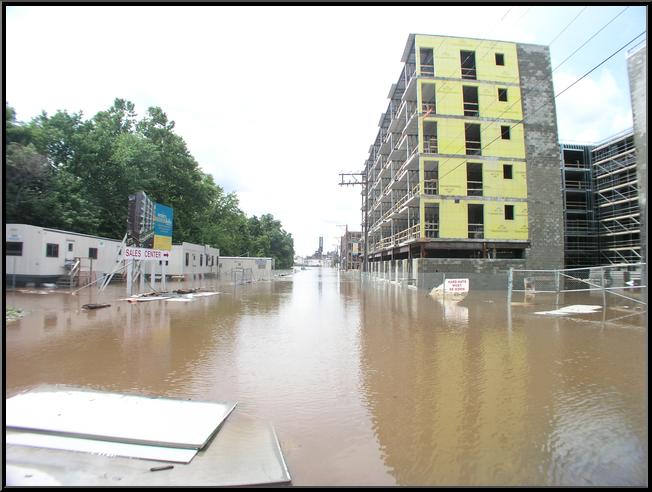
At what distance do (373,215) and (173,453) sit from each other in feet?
201

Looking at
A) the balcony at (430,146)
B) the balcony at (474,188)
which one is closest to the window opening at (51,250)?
the balcony at (430,146)

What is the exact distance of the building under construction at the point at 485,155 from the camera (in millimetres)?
31250

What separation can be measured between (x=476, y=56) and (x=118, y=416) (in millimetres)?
37162

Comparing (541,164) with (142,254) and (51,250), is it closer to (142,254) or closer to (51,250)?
(142,254)

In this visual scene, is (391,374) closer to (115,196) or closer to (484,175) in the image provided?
(484,175)

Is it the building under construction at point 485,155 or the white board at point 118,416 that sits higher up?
the building under construction at point 485,155

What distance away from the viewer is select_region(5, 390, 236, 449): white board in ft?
12.6

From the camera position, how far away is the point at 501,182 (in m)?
31.8

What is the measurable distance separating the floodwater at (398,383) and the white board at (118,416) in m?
0.51

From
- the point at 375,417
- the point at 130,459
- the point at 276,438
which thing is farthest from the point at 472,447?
the point at 130,459

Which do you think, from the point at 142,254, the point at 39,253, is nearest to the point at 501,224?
the point at 142,254

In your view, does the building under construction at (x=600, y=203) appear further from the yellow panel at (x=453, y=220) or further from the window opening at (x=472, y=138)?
the yellow panel at (x=453, y=220)

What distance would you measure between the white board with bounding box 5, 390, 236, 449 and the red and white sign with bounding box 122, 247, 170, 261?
15.3m

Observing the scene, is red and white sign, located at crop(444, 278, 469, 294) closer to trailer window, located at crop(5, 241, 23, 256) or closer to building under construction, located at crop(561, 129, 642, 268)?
trailer window, located at crop(5, 241, 23, 256)
